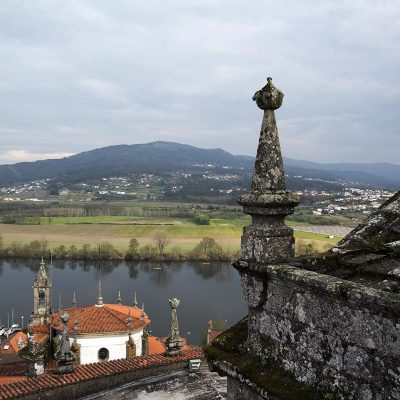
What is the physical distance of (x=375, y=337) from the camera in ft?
9.20

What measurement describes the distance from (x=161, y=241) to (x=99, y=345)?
61735 millimetres

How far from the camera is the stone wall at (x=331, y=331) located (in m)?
2.75

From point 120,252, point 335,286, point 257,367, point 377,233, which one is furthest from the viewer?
point 120,252

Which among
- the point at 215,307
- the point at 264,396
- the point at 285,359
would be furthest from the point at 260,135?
the point at 215,307

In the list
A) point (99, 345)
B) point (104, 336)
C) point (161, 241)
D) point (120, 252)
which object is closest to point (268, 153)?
point (104, 336)

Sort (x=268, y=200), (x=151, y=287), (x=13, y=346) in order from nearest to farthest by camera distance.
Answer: (x=268, y=200) < (x=13, y=346) < (x=151, y=287)

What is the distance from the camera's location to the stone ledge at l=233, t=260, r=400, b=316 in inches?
106

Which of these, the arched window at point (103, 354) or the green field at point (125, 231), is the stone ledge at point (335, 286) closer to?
the arched window at point (103, 354)

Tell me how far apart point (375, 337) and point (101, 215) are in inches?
5088

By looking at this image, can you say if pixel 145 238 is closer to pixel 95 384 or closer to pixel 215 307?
pixel 215 307

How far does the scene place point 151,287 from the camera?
56.6 metres

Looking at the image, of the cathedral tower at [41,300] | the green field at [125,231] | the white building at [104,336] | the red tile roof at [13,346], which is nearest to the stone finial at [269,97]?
the white building at [104,336]

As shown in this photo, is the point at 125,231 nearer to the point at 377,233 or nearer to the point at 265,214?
the point at 377,233

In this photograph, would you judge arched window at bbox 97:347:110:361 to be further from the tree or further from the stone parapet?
the tree
